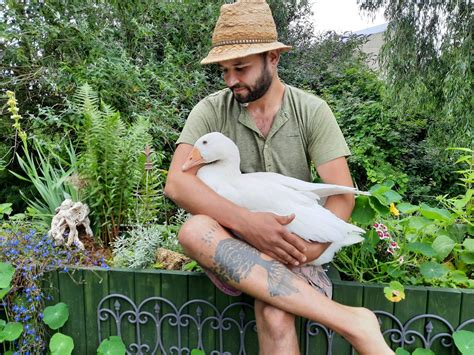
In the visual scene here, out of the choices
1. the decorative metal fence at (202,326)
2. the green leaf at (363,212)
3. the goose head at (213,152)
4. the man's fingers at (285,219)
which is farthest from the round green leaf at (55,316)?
the green leaf at (363,212)

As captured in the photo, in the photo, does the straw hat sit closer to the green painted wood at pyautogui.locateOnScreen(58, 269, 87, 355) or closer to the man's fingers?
the man's fingers

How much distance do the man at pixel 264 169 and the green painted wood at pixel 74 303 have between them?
0.63 meters

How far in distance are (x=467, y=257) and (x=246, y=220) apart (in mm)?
978

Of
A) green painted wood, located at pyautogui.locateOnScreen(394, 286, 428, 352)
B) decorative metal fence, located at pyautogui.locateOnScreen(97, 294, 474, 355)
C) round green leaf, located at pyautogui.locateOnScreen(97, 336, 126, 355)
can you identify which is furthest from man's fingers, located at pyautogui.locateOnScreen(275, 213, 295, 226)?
round green leaf, located at pyautogui.locateOnScreen(97, 336, 126, 355)

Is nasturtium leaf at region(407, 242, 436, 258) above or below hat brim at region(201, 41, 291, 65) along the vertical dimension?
below

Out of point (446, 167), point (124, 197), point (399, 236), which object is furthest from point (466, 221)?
point (446, 167)

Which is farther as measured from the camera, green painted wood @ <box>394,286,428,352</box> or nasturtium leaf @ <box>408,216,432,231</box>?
nasturtium leaf @ <box>408,216,432,231</box>

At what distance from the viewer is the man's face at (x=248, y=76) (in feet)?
4.74

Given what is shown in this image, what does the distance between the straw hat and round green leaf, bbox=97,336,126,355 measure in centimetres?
125

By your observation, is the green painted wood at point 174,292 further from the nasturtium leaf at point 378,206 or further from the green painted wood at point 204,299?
the nasturtium leaf at point 378,206

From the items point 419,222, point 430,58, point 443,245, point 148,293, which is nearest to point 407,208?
point 419,222

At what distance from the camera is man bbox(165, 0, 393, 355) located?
1.27 m

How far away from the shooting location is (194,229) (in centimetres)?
134

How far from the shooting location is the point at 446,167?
5.06 metres
